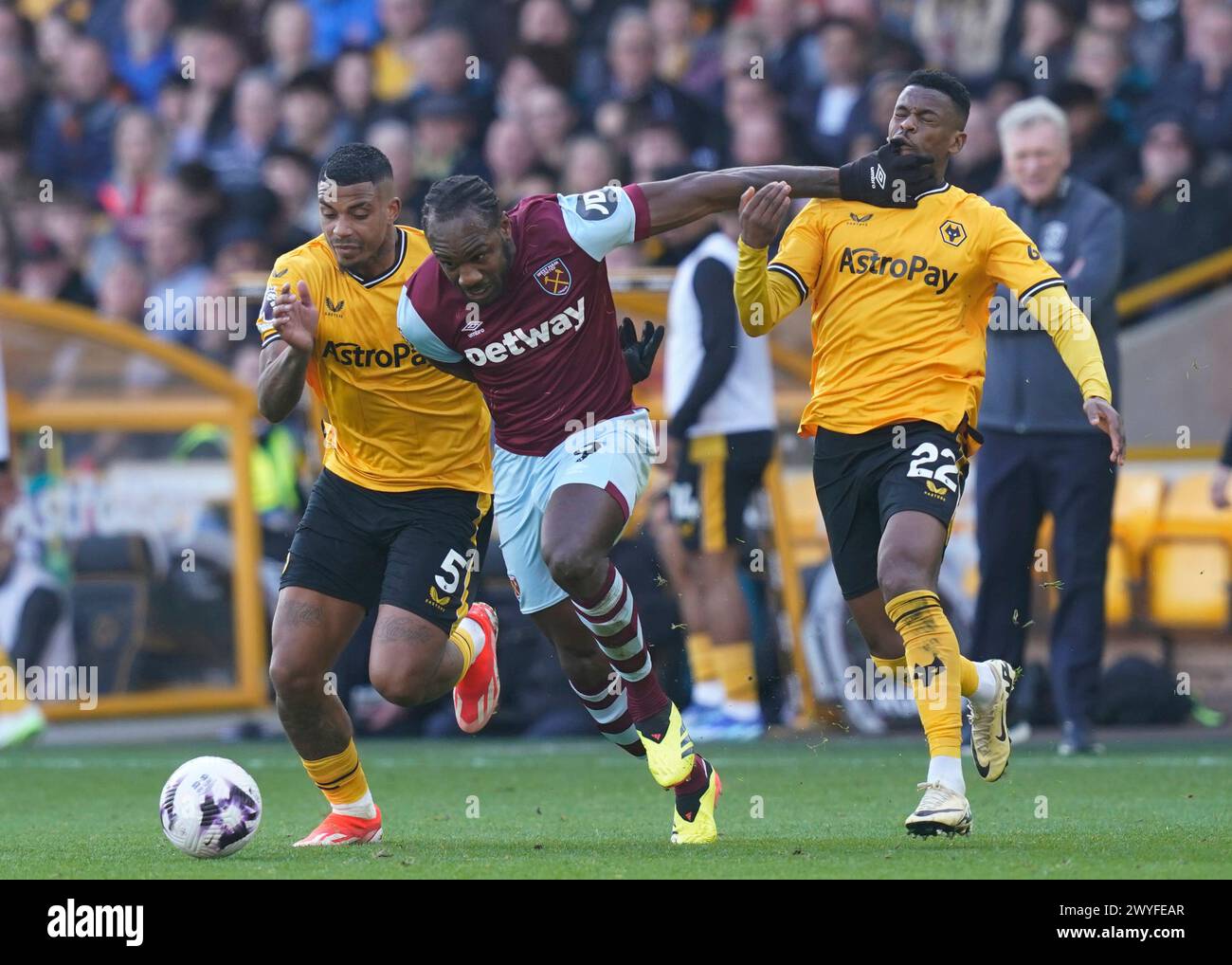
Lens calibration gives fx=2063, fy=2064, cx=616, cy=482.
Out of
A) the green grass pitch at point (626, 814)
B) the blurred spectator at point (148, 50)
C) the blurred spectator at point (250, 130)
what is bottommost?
the green grass pitch at point (626, 814)

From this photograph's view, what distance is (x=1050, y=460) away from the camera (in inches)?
386

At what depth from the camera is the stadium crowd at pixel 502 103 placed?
12828 millimetres

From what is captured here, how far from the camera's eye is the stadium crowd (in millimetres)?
12828

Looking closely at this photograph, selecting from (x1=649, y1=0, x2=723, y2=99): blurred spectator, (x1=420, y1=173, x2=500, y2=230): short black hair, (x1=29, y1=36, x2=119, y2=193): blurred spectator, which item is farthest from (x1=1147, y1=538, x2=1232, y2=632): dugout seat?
(x1=29, y1=36, x2=119, y2=193): blurred spectator

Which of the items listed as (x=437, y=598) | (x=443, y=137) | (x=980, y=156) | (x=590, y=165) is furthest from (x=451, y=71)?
(x=437, y=598)

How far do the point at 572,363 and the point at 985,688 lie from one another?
5.67 feet

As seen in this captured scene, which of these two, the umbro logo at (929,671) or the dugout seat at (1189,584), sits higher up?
the dugout seat at (1189,584)

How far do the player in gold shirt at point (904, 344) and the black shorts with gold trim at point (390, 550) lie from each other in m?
1.21

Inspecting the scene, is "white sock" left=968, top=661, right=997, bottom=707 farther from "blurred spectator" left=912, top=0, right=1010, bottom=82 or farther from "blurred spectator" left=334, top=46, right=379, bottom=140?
"blurred spectator" left=334, top=46, right=379, bottom=140

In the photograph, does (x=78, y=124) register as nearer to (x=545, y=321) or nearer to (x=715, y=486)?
(x=715, y=486)

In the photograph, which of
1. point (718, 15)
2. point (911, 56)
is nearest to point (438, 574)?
point (911, 56)

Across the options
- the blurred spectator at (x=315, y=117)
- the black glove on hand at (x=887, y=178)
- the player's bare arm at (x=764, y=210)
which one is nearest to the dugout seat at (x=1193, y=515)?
the black glove on hand at (x=887, y=178)

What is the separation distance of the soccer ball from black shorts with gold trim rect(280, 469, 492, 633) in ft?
2.67

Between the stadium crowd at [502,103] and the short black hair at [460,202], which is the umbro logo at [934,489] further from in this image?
the stadium crowd at [502,103]
